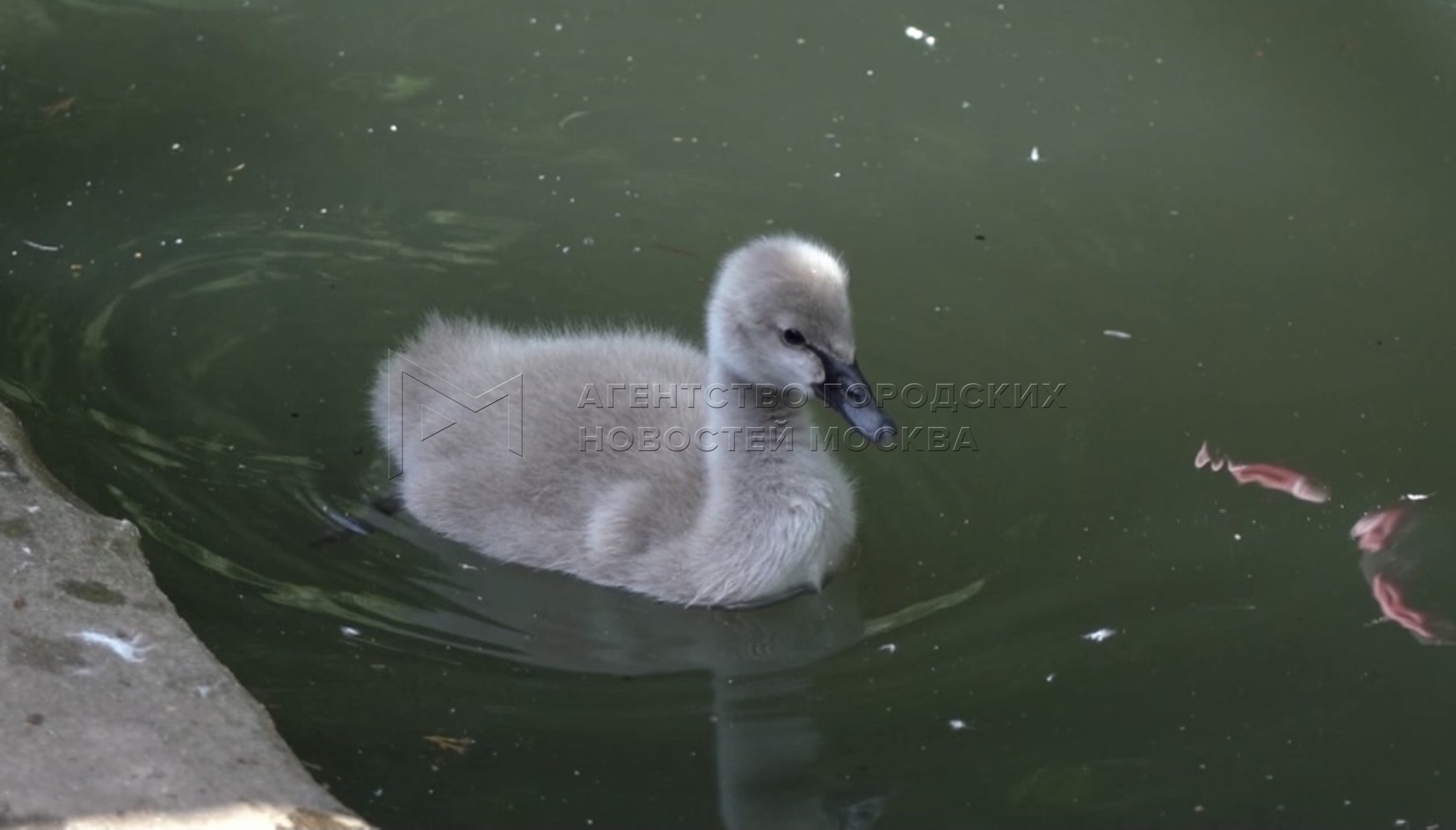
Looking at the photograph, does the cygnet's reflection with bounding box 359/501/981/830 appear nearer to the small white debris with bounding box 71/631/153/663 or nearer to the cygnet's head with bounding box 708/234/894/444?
the cygnet's head with bounding box 708/234/894/444

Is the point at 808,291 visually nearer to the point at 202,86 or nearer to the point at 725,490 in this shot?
the point at 725,490

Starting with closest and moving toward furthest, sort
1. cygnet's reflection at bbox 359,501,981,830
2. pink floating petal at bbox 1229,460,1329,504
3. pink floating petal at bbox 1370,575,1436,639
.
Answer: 1. cygnet's reflection at bbox 359,501,981,830
2. pink floating petal at bbox 1370,575,1436,639
3. pink floating petal at bbox 1229,460,1329,504

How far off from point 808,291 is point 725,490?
0.42 metres

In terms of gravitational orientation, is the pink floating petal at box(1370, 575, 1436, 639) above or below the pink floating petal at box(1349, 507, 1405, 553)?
below

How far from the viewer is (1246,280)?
172 inches

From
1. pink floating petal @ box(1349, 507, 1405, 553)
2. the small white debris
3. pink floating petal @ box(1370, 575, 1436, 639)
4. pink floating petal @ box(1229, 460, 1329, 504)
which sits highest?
pink floating petal @ box(1229, 460, 1329, 504)

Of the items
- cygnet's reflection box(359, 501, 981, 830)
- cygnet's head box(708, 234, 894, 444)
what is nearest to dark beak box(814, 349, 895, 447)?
cygnet's head box(708, 234, 894, 444)

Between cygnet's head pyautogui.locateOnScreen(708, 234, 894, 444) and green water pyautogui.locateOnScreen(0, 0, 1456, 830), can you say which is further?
cygnet's head pyautogui.locateOnScreen(708, 234, 894, 444)

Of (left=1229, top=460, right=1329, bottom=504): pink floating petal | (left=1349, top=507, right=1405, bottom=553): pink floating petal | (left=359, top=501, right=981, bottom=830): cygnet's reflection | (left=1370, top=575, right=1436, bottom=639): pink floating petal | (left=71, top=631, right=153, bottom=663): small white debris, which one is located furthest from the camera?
(left=1229, top=460, right=1329, bottom=504): pink floating petal

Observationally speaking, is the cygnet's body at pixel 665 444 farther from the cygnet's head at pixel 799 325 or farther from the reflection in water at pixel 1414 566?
the reflection in water at pixel 1414 566

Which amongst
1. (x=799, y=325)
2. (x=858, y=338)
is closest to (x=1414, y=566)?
(x=799, y=325)

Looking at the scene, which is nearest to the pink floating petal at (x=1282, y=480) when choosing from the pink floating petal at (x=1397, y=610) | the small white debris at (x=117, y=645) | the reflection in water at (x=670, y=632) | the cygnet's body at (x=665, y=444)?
the pink floating petal at (x=1397, y=610)

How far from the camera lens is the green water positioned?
3014mm

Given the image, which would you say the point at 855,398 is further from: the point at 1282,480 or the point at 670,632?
the point at 1282,480
